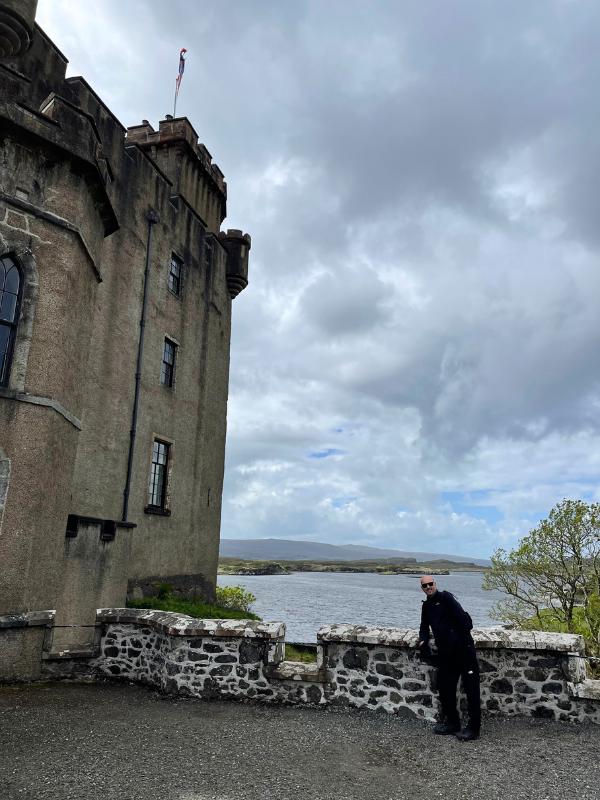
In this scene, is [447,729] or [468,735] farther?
[447,729]

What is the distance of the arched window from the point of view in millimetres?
9578

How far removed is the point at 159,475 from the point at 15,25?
11.9 meters

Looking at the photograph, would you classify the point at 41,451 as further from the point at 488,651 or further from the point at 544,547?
the point at 544,547

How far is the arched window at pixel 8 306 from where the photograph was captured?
31.4 ft

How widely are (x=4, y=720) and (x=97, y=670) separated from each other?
2.30 meters

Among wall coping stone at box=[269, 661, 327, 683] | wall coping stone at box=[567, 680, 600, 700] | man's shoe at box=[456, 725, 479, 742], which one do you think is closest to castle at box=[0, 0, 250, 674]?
wall coping stone at box=[269, 661, 327, 683]

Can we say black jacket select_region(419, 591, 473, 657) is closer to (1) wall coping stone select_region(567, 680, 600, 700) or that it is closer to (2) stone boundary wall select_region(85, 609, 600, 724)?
(2) stone boundary wall select_region(85, 609, 600, 724)

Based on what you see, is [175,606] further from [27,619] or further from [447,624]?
[447,624]

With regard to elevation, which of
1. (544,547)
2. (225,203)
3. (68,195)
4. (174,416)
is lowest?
(544,547)

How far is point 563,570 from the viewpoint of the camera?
21.5 meters

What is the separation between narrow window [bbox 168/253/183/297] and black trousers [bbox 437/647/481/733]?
49.7 ft

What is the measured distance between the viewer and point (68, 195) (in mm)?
10516

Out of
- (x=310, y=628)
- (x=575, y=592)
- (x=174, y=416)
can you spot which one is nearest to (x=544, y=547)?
(x=575, y=592)

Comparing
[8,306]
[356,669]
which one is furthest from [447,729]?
[8,306]
